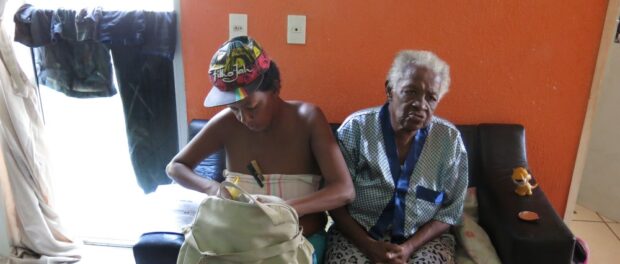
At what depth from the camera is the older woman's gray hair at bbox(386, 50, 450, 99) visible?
4.39 feet

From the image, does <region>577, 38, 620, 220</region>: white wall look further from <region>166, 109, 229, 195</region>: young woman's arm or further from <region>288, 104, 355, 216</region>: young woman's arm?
<region>166, 109, 229, 195</region>: young woman's arm

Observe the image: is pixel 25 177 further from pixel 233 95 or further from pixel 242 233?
pixel 242 233

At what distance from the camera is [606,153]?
96.6 inches

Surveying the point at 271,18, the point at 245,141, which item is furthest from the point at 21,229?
the point at 271,18

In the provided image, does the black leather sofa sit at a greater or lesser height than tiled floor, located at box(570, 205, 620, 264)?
greater

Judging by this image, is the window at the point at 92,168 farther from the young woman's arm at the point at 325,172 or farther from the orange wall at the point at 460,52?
the young woman's arm at the point at 325,172

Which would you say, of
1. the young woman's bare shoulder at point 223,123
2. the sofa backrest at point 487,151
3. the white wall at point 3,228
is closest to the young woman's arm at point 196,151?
the young woman's bare shoulder at point 223,123

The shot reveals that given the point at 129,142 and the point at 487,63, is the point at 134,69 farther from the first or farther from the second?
the point at 487,63

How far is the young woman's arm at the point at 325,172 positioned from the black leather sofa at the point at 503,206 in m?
0.33

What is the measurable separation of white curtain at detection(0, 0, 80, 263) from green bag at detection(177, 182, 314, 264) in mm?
1172

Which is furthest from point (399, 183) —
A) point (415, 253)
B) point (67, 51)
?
point (67, 51)

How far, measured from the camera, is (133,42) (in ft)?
5.91

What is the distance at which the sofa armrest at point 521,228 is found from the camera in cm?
124

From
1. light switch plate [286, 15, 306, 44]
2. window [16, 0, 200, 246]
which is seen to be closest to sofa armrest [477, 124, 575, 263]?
light switch plate [286, 15, 306, 44]
